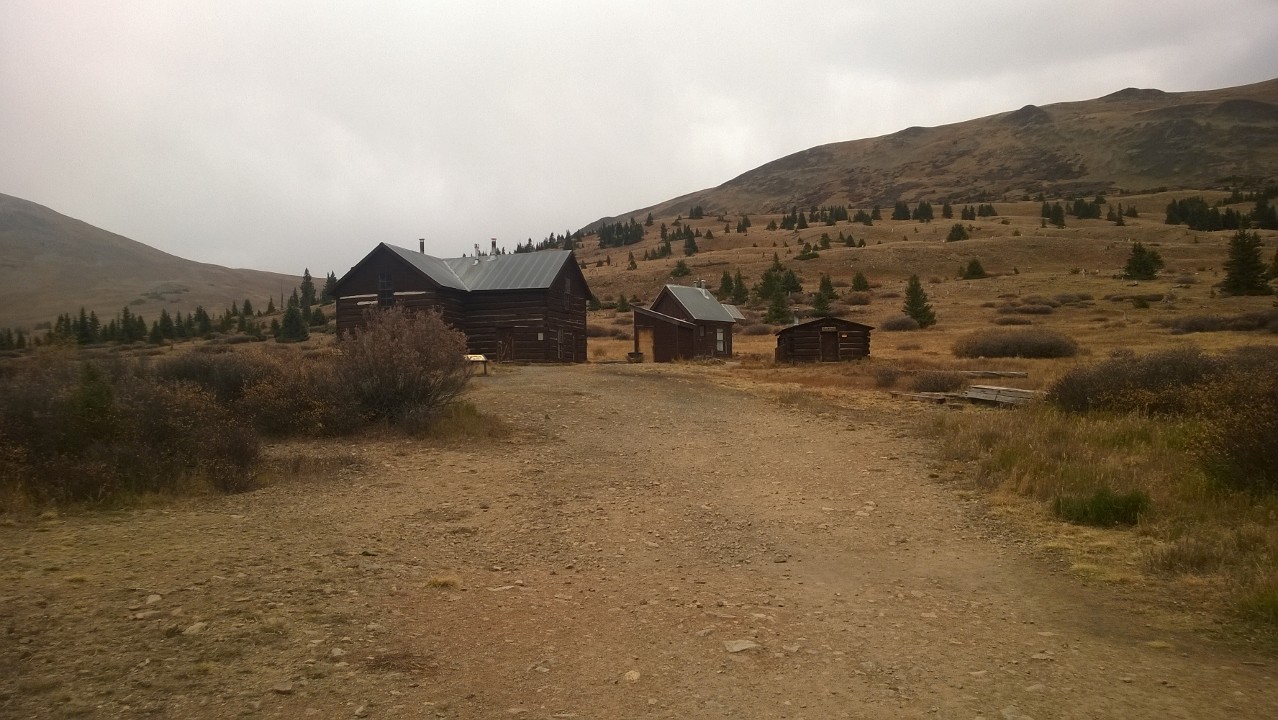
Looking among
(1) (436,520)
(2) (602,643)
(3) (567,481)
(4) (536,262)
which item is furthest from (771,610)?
(4) (536,262)

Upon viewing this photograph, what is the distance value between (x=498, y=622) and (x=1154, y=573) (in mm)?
5063

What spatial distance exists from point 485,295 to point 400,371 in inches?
819

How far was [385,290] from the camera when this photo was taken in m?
31.5

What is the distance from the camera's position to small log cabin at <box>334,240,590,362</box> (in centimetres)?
3128

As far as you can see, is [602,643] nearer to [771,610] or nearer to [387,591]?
[771,610]

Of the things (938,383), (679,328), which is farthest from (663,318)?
(938,383)

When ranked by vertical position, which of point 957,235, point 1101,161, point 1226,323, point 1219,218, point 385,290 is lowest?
point 1226,323

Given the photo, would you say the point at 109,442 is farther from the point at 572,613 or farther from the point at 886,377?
the point at 886,377

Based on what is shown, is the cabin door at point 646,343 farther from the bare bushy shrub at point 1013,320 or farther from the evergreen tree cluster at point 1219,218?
the evergreen tree cluster at point 1219,218

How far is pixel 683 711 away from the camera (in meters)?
3.83

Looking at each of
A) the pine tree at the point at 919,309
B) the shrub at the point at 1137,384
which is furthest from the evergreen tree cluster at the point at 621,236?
the shrub at the point at 1137,384

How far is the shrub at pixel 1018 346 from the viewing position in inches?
1131

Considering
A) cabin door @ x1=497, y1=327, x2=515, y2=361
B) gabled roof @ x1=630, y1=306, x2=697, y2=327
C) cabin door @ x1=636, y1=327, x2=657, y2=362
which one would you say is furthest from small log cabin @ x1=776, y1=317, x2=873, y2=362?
cabin door @ x1=497, y1=327, x2=515, y2=361

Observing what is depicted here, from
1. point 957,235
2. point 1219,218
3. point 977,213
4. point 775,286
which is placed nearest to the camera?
point 775,286
